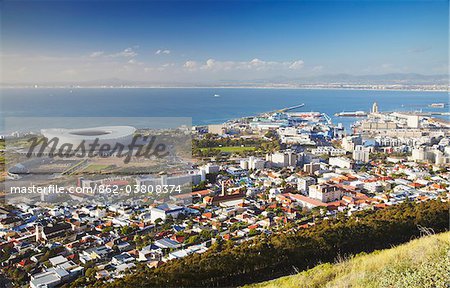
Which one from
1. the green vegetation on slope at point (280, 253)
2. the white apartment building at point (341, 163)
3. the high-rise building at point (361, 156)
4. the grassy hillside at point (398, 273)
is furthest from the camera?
the high-rise building at point (361, 156)

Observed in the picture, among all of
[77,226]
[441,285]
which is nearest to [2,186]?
[77,226]

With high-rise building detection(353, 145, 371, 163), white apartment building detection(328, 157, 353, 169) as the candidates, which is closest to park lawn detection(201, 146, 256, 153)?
white apartment building detection(328, 157, 353, 169)

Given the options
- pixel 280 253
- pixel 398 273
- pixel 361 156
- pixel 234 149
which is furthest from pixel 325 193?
pixel 234 149

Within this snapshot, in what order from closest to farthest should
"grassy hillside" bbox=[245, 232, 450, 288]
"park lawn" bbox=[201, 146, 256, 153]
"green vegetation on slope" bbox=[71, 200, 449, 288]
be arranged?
"grassy hillside" bbox=[245, 232, 450, 288] < "green vegetation on slope" bbox=[71, 200, 449, 288] < "park lawn" bbox=[201, 146, 256, 153]

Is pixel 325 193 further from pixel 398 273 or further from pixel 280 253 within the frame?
pixel 398 273

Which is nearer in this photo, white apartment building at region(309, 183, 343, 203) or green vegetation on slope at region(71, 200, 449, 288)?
green vegetation on slope at region(71, 200, 449, 288)

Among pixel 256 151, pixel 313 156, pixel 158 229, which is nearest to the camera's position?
pixel 158 229

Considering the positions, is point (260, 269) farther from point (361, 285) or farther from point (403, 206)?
point (403, 206)

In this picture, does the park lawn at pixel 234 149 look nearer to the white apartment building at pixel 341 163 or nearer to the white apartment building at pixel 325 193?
the white apartment building at pixel 341 163

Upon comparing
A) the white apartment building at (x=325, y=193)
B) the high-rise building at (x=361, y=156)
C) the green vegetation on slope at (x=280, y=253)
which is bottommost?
the high-rise building at (x=361, y=156)

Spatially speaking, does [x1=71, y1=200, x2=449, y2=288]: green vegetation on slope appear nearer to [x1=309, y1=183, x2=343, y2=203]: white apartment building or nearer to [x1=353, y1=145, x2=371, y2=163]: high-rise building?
[x1=309, y1=183, x2=343, y2=203]: white apartment building

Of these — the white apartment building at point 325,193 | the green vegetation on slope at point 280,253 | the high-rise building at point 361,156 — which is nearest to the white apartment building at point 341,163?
the high-rise building at point 361,156
